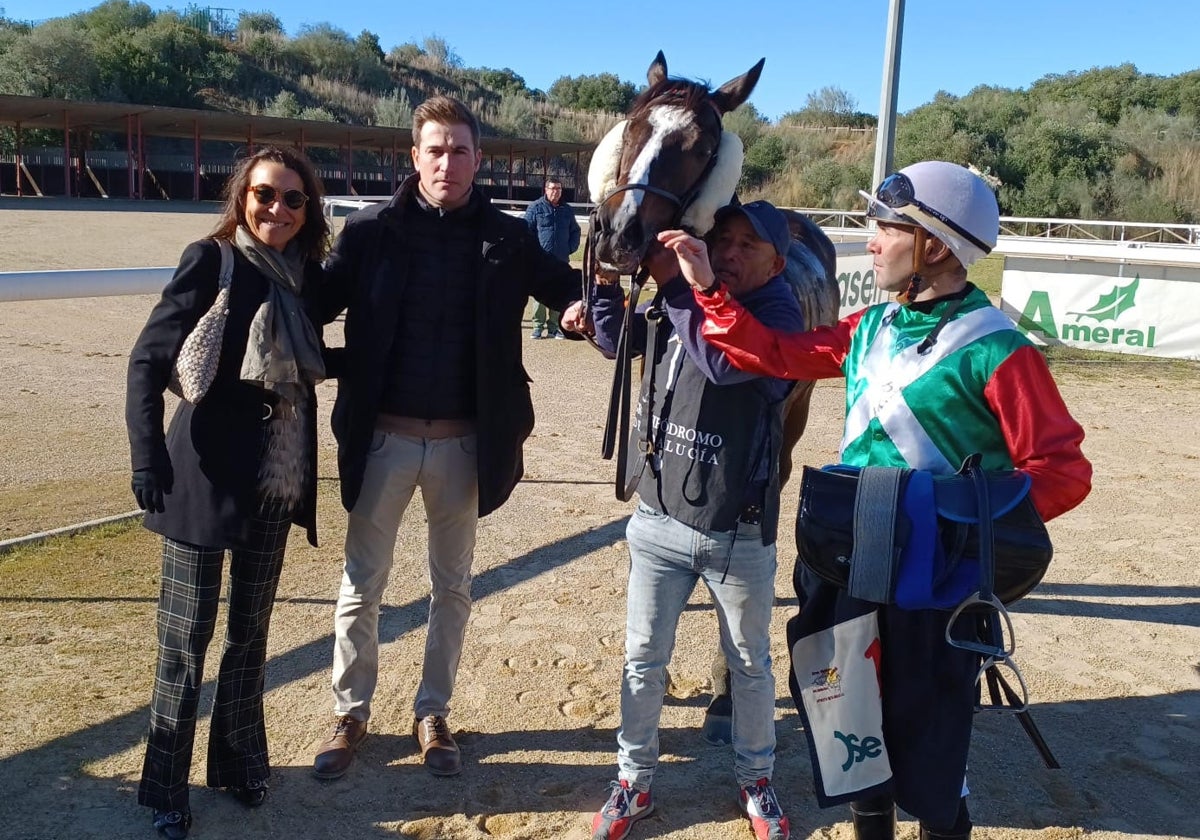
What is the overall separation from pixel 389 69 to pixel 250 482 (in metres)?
62.8

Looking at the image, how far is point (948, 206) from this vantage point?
6.38ft

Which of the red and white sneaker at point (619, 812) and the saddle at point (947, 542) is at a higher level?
the saddle at point (947, 542)

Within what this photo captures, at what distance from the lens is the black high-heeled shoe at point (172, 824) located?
8.57 feet

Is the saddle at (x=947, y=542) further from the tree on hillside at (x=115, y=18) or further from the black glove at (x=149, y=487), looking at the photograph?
the tree on hillside at (x=115, y=18)

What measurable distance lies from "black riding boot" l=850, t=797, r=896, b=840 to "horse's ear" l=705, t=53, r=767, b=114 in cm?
206

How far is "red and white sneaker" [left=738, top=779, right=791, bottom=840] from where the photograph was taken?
2.73 metres

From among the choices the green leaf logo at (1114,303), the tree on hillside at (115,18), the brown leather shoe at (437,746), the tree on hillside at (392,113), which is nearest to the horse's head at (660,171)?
the brown leather shoe at (437,746)

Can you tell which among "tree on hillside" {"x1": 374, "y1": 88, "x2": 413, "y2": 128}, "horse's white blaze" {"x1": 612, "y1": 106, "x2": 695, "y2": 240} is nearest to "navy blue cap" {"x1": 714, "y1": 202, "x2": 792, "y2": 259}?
"horse's white blaze" {"x1": 612, "y1": 106, "x2": 695, "y2": 240}

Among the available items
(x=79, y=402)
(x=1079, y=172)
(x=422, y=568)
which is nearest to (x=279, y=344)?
(x=422, y=568)

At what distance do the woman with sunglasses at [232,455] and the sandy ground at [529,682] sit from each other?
28cm

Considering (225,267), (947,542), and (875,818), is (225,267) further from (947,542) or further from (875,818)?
(875,818)

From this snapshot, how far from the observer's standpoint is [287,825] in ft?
8.93

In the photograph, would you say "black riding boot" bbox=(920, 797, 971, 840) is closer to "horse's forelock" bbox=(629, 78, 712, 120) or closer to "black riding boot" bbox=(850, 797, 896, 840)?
"black riding boot" bbox=(850, 797, 896, 840)

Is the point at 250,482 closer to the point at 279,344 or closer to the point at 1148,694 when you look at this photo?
the point at 279,344
